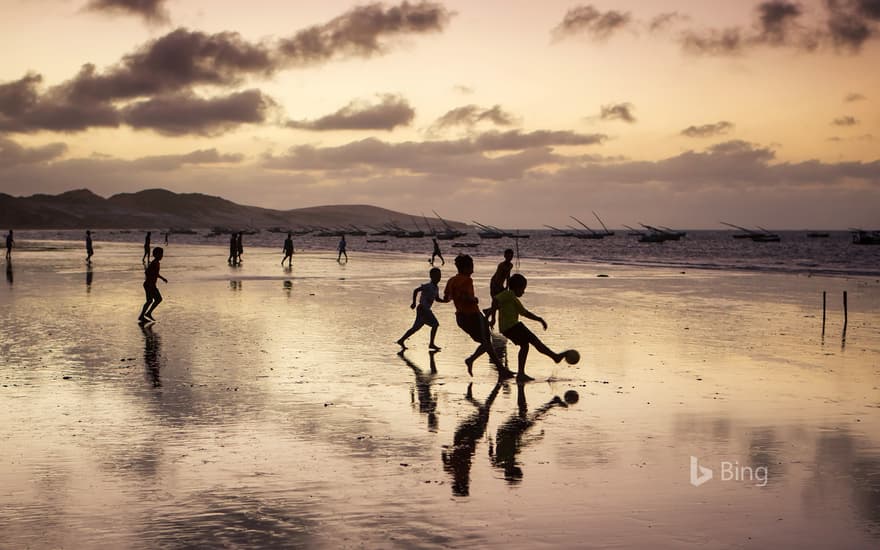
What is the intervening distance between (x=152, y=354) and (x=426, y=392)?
540cm

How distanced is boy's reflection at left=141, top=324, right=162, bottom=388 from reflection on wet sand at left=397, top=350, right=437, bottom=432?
11.0 feet

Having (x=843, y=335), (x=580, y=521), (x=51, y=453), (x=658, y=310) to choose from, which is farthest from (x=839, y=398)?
(x=658, y=310)

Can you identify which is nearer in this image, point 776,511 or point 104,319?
point 776,511

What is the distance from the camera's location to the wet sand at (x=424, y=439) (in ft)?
19.5

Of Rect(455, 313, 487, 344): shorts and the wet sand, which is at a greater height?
Rect(455, 313, 487, 344): shorts

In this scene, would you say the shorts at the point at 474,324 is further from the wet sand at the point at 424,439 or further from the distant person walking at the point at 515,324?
the wet sand at the point at 424,439

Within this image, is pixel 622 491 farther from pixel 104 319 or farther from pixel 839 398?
pixel 104 319

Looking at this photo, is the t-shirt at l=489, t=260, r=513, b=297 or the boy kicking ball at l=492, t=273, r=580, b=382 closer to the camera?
the boy kicking ball at l=492, t=273, r=580, b=382

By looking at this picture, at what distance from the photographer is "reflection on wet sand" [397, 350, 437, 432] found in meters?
9.38

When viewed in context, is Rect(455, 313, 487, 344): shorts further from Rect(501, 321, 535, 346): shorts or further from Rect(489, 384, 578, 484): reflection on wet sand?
Rect(489, 384, 578, 484): reflection on wet sand

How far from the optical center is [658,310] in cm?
2206

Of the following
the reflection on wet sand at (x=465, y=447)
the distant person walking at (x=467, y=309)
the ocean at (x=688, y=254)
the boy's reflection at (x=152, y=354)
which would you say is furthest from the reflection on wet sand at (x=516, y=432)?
the ocean at (x=688, y=254)

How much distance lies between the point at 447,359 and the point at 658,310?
10.0m

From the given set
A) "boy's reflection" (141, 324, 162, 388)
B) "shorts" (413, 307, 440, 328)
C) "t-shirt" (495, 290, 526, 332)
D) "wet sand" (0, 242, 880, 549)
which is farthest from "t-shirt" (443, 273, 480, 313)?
"boy's reflection" (141, 324, 162, 388)
